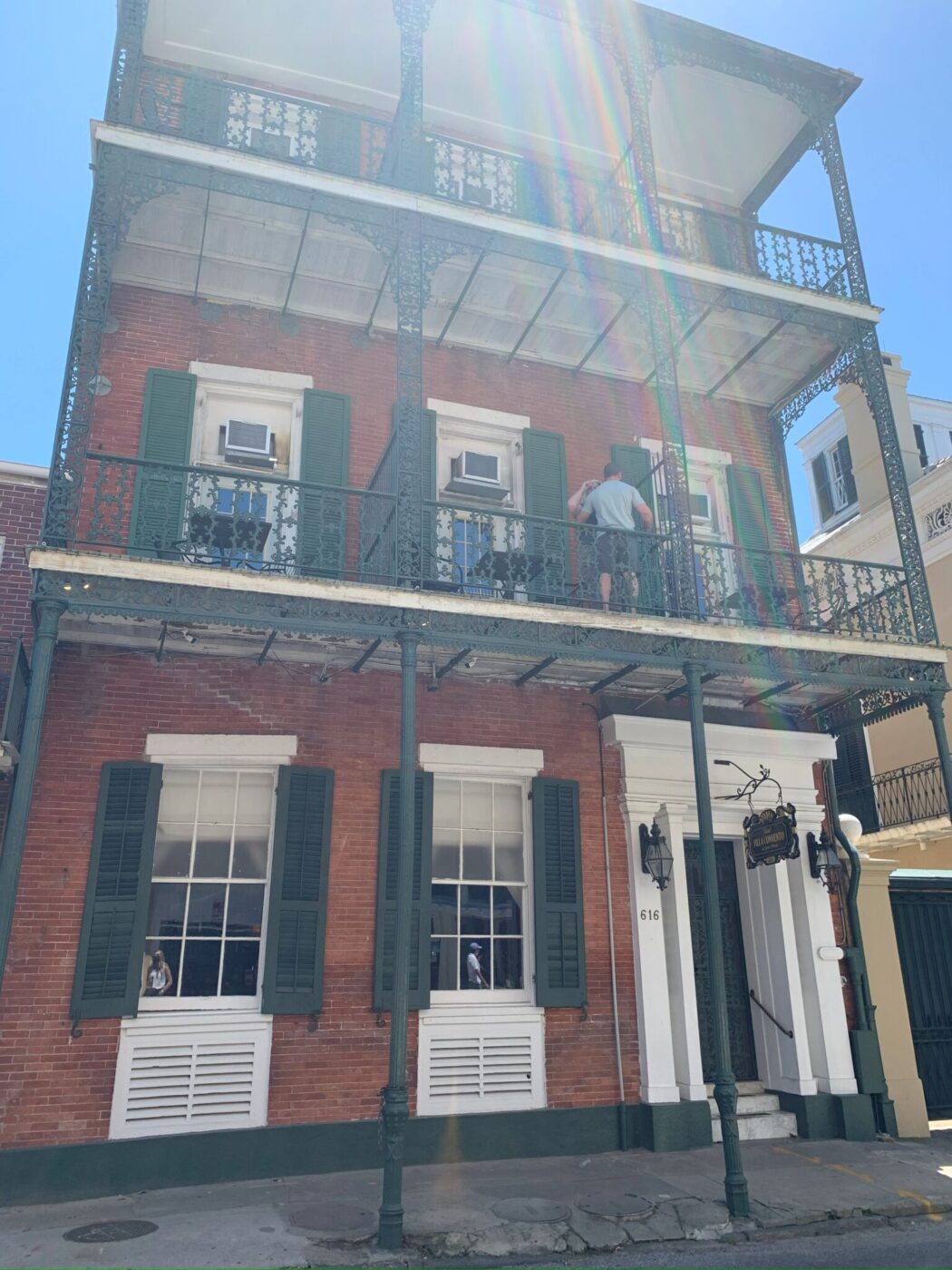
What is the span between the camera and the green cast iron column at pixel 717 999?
6.36 metres

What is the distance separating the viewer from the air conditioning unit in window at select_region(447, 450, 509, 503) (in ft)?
32.4

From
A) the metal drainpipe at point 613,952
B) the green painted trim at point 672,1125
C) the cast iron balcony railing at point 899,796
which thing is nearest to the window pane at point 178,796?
the metal drainpipe at point 613,952

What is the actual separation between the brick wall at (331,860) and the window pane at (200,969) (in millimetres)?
665

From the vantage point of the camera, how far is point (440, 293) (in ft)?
32.6

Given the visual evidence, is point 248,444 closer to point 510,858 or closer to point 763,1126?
point 510,858

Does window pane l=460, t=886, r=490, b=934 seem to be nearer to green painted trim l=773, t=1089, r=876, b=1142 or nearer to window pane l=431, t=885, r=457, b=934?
window pane l=431, t=885, r=457, b=934

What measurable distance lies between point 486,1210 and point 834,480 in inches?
671

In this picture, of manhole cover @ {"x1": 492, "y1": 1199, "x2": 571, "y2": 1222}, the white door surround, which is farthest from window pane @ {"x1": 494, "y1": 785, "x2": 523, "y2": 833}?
manhole cover @ {"x1": 492, "y1": 1199, "x2": 571, "y2": 1222}

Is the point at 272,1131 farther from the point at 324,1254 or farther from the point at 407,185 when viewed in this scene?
the point at 407,185

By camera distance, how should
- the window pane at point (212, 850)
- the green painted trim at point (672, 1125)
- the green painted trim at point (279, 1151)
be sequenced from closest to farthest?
the green painted trim at point (279, 1151), the window pane at point (212, 850), the green painted trim at point (672, 1125)

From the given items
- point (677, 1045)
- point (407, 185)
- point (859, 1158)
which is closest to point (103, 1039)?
point (677, 1045)

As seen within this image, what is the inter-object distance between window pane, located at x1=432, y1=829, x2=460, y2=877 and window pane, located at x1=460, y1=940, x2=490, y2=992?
0.64 meters

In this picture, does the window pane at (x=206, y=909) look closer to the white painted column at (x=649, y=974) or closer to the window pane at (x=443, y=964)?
the window pane at (x=443, y=964)

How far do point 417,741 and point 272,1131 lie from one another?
344 cm
